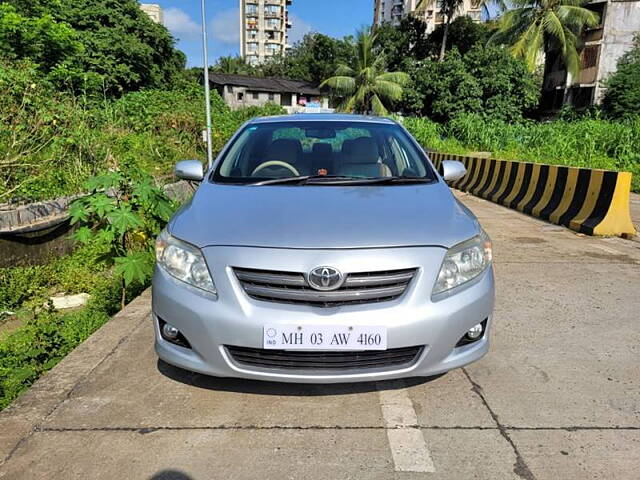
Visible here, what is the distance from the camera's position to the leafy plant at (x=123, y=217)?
358 centimetres

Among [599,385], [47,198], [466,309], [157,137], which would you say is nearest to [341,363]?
[466,309]

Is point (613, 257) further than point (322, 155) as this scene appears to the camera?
Yes

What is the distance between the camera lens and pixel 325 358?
2148mm

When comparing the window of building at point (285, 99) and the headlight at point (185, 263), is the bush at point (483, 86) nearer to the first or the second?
the window of building at point (285, 99)

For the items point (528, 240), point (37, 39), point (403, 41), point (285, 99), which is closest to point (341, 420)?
point (528, 240)

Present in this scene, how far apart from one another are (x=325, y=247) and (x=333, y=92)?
31.9 meters

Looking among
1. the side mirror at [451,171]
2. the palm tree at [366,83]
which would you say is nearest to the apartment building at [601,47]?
the palm tree at [366,83]

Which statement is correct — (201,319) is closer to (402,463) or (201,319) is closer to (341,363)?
(341,363)

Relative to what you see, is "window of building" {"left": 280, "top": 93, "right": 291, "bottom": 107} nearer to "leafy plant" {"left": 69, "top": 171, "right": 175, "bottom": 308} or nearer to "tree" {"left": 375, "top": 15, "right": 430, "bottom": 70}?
"tree" {"left": 375, "top": 15, "right": 430, "bottom": 70}

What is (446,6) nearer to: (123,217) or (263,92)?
(263,92)

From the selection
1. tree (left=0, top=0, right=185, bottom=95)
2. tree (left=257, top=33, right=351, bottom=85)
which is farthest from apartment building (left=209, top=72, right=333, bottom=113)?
tree (left=0, top=0, right=185, bottom=95)

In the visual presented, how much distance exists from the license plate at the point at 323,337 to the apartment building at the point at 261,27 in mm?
92070

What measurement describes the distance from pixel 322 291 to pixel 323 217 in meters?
0.47

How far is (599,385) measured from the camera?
2.66m
